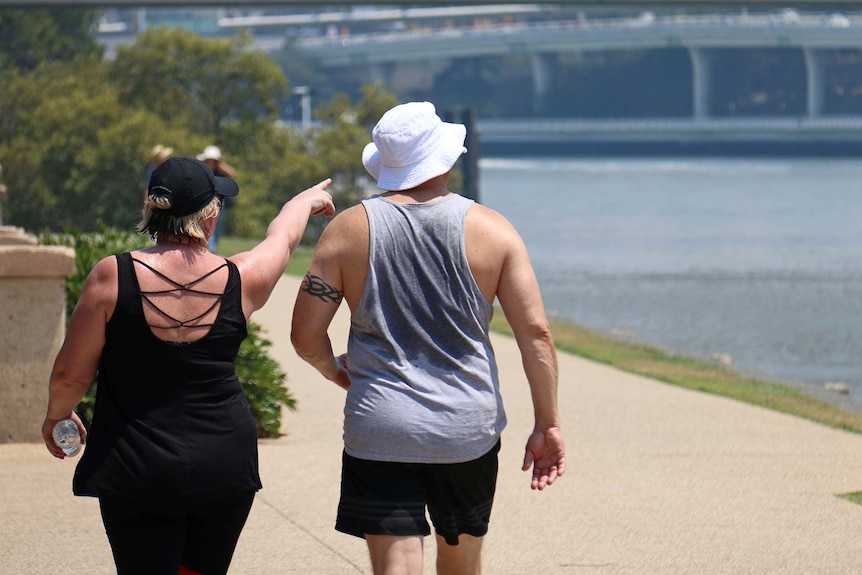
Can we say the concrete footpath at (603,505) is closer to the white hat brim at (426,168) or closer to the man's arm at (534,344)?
the man's arm at (534,344)

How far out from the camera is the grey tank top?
11.6 feet

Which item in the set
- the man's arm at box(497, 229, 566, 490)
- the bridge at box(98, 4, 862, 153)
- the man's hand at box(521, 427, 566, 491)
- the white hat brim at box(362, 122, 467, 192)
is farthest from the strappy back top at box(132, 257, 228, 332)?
the bridge at box(98, 4, 862, 153)

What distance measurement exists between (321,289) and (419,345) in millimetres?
A: 316

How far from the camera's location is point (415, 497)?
3568 millimetres

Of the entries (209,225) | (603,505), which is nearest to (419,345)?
(209,225)

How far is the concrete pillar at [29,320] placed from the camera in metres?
6.92

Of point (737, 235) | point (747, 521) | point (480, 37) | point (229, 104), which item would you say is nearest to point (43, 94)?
point (229, 104)

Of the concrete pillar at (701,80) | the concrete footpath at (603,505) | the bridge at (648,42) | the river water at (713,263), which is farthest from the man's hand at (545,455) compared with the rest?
the concrete pillar at (701,80)

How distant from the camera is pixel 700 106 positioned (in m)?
99.9

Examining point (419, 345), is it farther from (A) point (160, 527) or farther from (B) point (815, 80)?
(B) point (815, 80)

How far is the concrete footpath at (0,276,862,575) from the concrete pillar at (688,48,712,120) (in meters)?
93.7

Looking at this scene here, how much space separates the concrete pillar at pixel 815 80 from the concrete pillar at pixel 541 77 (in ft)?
64.5

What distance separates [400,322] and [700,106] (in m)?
99.2

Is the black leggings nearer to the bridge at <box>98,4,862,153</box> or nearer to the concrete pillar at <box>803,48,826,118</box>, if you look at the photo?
the bridge at <box>98,4,862,153</box>
